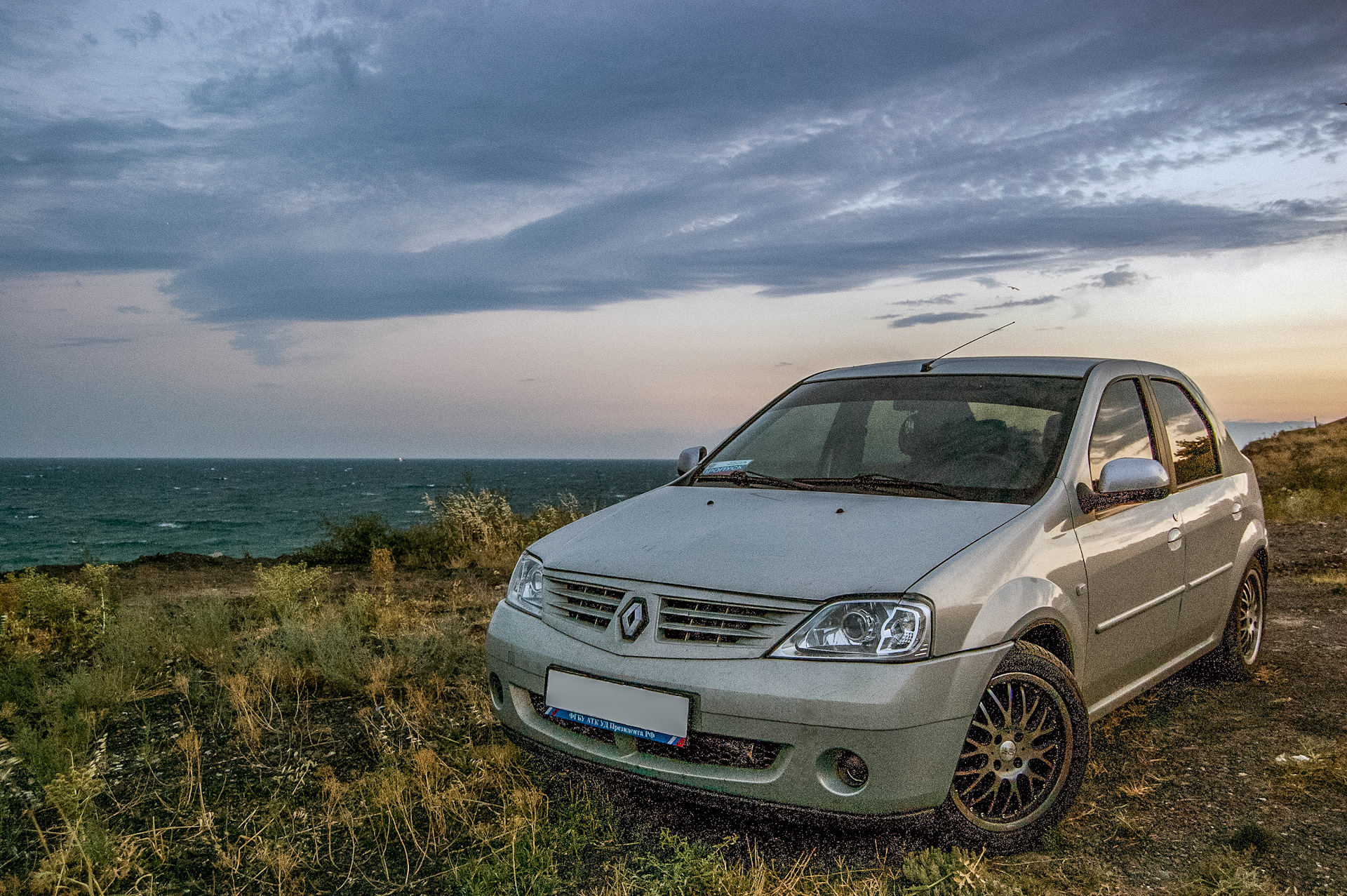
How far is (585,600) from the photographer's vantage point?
314cm

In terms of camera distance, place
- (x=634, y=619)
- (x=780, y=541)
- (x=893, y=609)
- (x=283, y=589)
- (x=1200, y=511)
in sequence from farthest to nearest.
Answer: (x=283, y=589)
(x=1200, y=511)
(x=780, y=541)
(x=634, y=619)
(x=893, y=609)

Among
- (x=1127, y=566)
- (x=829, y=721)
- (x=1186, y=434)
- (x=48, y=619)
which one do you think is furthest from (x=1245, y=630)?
(x=48, y=619)

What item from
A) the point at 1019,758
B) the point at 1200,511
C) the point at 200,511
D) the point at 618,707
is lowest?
the point at 200,511

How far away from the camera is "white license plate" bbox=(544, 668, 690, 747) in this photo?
2.76m

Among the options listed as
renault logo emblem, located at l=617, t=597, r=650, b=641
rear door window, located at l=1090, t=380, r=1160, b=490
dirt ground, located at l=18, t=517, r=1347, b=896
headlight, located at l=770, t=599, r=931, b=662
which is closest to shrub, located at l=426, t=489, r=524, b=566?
dirt ground, located at l=18, t=517, r=1347, b=896

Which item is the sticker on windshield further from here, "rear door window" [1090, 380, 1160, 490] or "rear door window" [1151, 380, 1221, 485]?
"rear door window" [1151, 380, 1221, 485]

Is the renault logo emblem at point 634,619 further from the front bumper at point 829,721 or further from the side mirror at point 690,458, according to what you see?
the side mirror at point 690,458

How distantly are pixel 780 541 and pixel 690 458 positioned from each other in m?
1.68

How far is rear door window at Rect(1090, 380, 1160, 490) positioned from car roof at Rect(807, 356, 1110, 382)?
17 centimetres

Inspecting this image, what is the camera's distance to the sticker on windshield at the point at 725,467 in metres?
4.18

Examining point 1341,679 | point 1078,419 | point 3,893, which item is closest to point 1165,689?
point 1341,679

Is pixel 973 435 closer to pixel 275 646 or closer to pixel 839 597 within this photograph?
pixel 839 597

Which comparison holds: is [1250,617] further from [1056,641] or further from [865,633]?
[865,633]

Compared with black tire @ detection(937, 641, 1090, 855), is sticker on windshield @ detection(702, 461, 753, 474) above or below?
above
